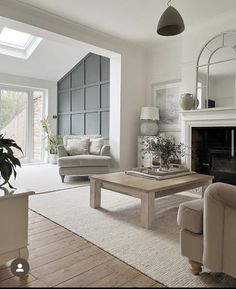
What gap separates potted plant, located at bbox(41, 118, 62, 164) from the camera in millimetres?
6879

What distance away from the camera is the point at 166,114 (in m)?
5.25

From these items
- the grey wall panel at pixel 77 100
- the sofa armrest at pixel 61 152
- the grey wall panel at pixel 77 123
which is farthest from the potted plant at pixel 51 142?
the sofa armrest at pixel 61 152

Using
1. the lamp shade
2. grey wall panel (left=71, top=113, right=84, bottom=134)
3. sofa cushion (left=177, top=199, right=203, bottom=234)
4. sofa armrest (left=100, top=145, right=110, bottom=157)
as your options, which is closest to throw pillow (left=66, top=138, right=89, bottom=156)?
sofa armrest (left=100, top=145, right=110, bottom=157)

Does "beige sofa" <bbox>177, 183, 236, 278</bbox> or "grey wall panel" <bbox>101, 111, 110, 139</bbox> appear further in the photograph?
"grey wall panel" <bbox>101, 111, 110, 139</bbox>

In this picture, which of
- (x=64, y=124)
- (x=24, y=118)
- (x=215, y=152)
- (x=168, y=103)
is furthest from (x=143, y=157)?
(x=24, y=118)

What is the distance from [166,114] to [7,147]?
4.04 meters

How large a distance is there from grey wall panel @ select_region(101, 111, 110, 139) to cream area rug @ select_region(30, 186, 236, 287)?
2.33 meters

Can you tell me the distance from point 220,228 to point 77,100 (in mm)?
5820

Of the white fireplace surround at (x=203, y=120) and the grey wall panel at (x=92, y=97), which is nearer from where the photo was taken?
the white fireplace surround at (x=203, y=120)

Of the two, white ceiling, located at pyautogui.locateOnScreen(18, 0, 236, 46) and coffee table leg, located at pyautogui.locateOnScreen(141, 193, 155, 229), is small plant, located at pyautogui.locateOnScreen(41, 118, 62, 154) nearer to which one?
white ceiling, located at pyautogui.locateOnScreen(18, 0, 236, 46)

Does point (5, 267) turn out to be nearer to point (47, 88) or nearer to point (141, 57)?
point (141, 57)

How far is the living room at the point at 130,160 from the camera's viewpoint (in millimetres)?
1562

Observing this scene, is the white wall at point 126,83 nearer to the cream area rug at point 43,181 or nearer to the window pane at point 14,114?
the cream area rug at point 43,181

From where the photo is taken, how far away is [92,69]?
624 cm
